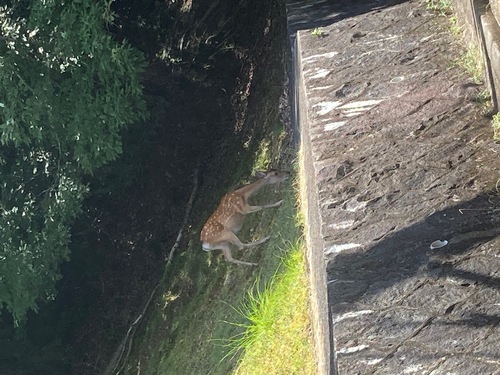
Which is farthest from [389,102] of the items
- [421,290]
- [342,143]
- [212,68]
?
[212,68]

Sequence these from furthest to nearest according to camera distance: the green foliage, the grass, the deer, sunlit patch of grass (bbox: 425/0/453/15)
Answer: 1. the deer
2. the green foliage
3. the grass
4. sunlit patch of grass (bbox: 425/0/453/15)

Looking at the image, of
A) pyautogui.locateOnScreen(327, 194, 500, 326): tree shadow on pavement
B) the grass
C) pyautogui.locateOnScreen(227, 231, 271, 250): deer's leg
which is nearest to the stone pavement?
pyautogui.locateOnScreen(327, 194, 500, 326): tree shadow on pavement

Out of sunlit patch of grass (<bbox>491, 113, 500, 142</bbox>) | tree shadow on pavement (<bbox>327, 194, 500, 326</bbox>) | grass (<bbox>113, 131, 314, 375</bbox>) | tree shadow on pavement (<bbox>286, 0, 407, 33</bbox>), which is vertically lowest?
grass (<bbox>113, 131, 314, 375</bbox>)

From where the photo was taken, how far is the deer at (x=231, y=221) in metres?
6.79

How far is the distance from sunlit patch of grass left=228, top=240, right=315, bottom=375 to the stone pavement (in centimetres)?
117

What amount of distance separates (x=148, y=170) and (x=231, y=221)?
Answer: 265 cm

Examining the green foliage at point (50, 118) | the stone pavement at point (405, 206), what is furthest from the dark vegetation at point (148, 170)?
the stone pavement at point (405, 206)

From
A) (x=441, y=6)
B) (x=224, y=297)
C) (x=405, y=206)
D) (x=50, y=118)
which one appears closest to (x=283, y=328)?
(x=405, y=206)

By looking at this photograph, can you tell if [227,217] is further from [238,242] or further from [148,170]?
[148,170]

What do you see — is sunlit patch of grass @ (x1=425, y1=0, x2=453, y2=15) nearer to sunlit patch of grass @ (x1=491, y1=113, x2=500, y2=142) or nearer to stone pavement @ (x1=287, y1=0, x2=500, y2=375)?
stone pavement @ (x1=287, y1=0, x2=500, y2=375)

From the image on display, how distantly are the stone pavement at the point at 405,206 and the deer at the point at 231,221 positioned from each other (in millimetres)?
2901

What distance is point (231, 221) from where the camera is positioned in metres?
6.94

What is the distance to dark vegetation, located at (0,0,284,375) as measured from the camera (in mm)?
8148

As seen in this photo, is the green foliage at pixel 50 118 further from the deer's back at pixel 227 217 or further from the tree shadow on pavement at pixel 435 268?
the tree shadow on pavement at pixel 435 268
